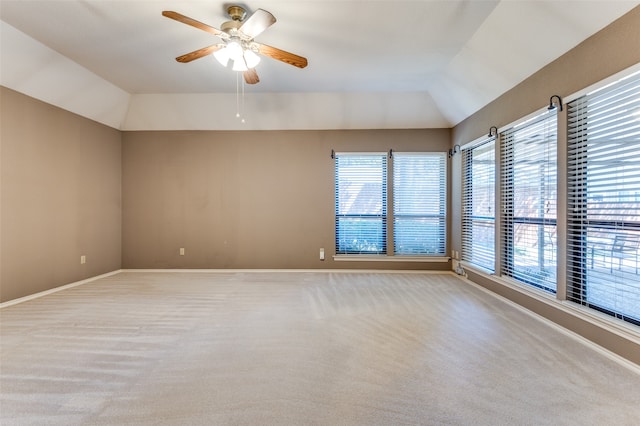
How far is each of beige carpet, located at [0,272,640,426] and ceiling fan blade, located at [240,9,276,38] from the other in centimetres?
255

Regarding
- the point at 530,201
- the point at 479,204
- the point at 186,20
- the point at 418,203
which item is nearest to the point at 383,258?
the point at 418,203

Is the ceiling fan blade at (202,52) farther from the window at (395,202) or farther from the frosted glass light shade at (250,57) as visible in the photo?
the window at (395,202)

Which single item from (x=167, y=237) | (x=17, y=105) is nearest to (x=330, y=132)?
(x=167, y=237)

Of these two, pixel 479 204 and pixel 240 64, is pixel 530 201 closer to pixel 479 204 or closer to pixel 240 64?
pixel 479 204

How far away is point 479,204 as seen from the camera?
3.88m

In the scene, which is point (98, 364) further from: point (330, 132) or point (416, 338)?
point (330, 132)

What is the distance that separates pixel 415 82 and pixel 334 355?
376 centimetres

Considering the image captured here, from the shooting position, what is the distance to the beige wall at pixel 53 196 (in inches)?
125

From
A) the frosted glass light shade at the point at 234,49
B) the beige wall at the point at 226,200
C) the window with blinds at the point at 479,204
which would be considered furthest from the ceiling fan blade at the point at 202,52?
the window with blinds at the point at 479,204

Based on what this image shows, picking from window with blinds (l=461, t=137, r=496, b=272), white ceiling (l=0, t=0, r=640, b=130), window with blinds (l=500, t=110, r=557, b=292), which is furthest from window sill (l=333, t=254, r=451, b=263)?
white ceiling (l=0, t=0, r=640, b=130)

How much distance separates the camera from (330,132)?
477 cm

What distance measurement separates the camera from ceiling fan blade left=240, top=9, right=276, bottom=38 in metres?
2.03

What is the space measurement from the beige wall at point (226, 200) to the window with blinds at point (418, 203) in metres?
1.15

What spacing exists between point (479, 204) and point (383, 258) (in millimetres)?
1690
